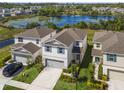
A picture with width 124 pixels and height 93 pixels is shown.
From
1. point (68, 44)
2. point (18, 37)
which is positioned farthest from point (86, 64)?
point (18, 37)

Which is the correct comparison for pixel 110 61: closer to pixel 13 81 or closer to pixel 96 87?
pixel 96 87

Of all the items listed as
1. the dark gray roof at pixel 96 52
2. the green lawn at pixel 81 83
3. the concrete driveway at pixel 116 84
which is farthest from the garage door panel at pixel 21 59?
the concrete driveway at pixel 116 84

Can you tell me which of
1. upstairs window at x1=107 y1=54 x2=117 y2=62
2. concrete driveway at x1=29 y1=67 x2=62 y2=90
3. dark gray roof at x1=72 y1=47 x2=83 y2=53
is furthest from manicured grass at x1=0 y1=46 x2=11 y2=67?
upstairs window at x1=107 y1=54 x2=117 y2=62

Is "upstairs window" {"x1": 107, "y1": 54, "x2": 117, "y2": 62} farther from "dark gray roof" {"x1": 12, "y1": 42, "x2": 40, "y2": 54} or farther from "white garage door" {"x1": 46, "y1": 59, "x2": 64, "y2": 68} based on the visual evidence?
"dark gray roof" {"x1": 12, "y1": 42, "x2": 40, "y2": 54}

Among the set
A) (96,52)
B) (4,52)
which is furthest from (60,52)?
(4,52)

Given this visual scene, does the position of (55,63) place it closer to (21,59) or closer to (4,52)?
(21,59)

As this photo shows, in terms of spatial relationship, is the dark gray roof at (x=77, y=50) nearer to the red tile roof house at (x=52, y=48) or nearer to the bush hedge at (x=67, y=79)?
the red tile roof house at (x=52, y=48)
